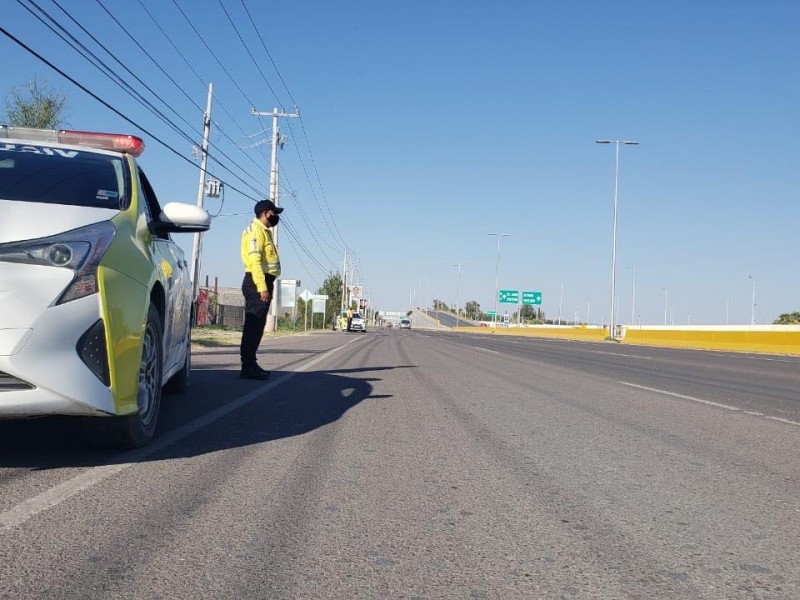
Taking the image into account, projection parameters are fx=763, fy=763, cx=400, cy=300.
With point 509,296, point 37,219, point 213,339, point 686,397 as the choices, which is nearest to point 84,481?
point 37,219

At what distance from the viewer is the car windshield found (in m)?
4.23

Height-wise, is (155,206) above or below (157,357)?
above

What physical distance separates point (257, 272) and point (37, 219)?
16.2 ft

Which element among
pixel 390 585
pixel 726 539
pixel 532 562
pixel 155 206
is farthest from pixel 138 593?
pixel 155 206

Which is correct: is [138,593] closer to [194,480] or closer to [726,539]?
[194,480]

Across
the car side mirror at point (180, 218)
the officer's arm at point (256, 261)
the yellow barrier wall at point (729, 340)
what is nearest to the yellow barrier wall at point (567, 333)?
the yellow barrier wall at point (729, 340)

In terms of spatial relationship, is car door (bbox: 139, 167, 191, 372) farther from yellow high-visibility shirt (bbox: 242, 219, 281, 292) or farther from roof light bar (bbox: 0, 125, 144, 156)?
yellow high-visibility shirt (bbox: 242, 219, 281, 292)

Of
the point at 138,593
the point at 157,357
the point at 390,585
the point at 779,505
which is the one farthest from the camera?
the point at 157,357

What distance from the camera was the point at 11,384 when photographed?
338 centimetres

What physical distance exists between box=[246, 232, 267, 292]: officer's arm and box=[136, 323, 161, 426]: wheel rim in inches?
150

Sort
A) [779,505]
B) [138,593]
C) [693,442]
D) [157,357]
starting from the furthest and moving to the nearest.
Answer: [693,442], [157,357], [779,505], [138,593]

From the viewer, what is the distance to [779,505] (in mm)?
3836

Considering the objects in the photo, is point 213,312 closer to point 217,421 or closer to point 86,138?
point 217,421

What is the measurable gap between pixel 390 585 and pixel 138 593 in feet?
2.67
